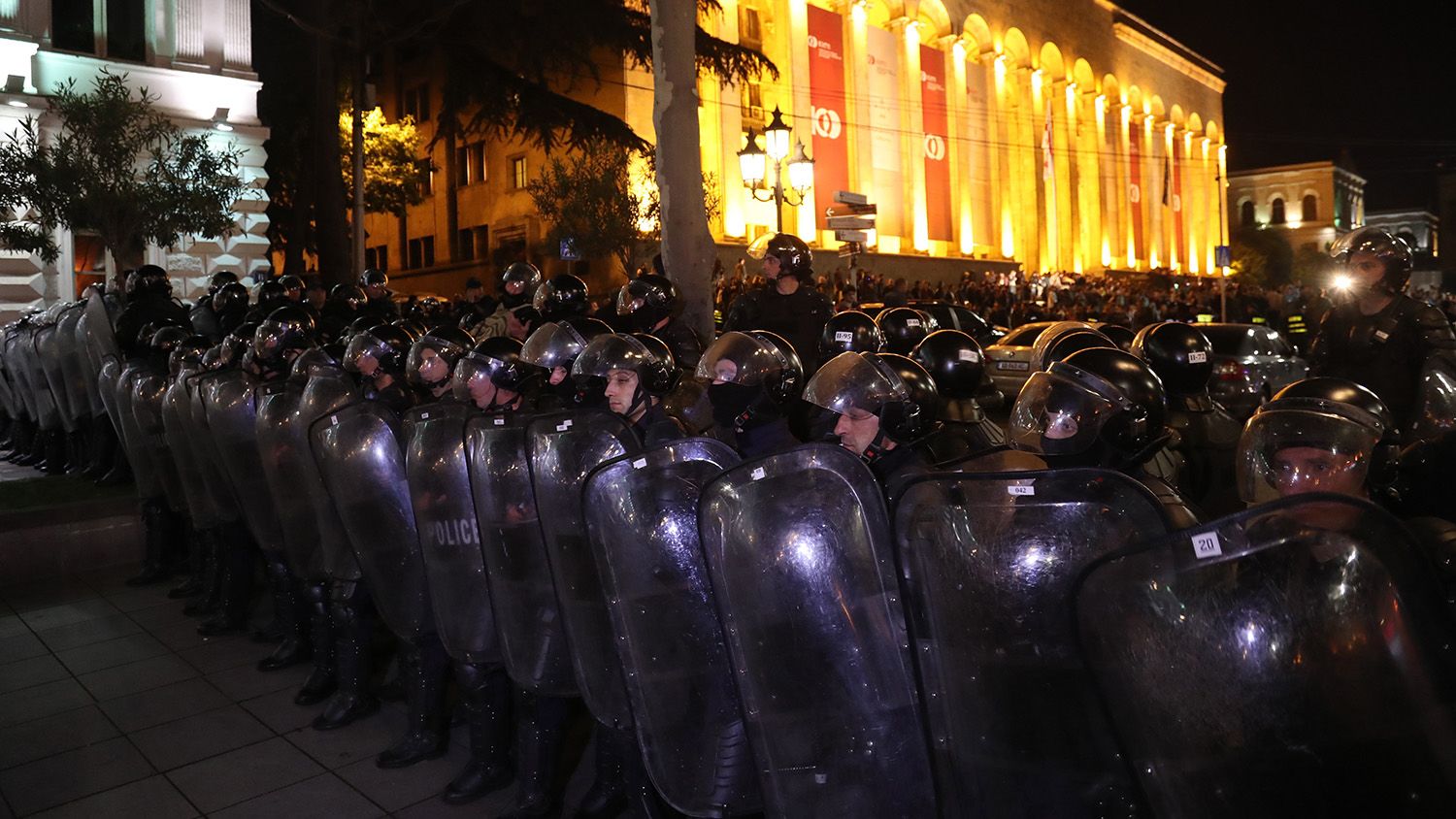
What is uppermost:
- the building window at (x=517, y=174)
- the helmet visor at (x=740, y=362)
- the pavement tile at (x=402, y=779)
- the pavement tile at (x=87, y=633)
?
the building window at (x=517, y=174)

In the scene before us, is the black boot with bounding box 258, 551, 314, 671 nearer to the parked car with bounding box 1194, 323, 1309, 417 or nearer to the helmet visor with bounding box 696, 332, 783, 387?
the helmet visor with bounding box 696, 332, 783, 387

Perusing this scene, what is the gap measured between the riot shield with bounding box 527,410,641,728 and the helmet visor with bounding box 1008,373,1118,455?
3.95 ft

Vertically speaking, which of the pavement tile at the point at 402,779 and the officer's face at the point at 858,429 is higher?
the officer's face at the point at 858,429

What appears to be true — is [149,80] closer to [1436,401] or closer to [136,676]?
[136,676]

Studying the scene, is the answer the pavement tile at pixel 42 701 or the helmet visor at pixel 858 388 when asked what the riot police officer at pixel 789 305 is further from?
the pavement tile at pixel 42 701

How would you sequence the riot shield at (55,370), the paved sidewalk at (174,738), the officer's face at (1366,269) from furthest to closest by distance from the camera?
the riot shield at (55,370)
the officer's face at (1366,269)
the paved sidewalk at (174,738)

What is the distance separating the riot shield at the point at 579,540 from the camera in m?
3.40

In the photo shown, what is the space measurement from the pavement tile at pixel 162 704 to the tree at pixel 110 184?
332 inches

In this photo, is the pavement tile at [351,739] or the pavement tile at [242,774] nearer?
the pavement tile at [242,774]

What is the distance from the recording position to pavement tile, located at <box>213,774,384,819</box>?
13.6 ft

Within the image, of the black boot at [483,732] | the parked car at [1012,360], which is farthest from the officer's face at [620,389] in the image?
the parked car at [1012,360]

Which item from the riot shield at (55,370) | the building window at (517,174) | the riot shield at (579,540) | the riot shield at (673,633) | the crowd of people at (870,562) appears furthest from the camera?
the building window at (517,174)

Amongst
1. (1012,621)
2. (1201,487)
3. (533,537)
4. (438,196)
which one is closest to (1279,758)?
(1012,621)

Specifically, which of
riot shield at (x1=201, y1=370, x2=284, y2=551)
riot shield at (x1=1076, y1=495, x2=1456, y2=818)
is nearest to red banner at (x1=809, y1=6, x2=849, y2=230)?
riot shield at (x1=201, y1=370, x2=284, y2=551)
